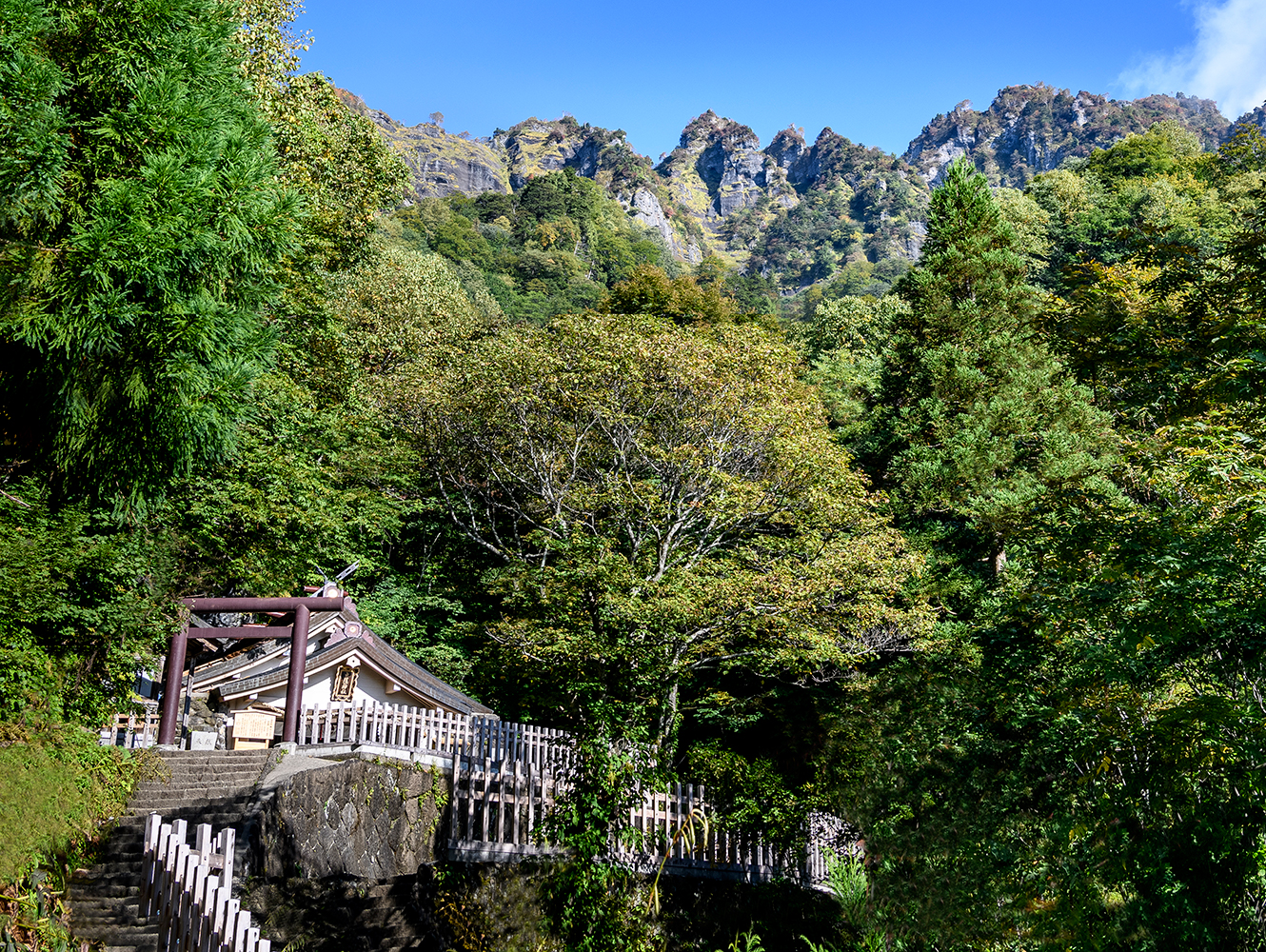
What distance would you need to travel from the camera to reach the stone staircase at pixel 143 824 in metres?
7.91

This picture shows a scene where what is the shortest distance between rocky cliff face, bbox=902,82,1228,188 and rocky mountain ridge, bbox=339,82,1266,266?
0.87 ft

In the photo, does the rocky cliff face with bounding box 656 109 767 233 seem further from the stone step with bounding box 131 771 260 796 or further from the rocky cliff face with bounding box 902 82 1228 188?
the stone step with bounding box 131 771 260 796

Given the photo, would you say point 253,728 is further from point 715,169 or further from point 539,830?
point 715,169

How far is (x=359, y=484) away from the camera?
20484 mm

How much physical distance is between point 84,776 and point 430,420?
1255cm

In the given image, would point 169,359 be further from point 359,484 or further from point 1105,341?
point 359,484

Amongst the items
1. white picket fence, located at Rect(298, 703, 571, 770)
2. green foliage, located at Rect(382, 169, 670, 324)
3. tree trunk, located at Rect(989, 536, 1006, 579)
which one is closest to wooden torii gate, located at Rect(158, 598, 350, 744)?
white picket fence, located at Rect(298, 703, 571, 770)

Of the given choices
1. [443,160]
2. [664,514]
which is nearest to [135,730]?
[664,514]

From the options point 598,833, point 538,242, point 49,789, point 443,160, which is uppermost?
point 443,160

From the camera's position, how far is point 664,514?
17.3 meters

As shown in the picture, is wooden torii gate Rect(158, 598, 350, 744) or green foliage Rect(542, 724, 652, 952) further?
wooden torii gate Rect(158, 598, 350, 744)

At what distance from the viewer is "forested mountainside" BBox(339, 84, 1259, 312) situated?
5285 inches

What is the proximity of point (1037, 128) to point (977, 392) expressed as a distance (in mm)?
170016

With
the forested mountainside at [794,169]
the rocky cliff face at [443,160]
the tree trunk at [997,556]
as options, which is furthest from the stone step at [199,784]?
the rocky cliff face at [443,160]
